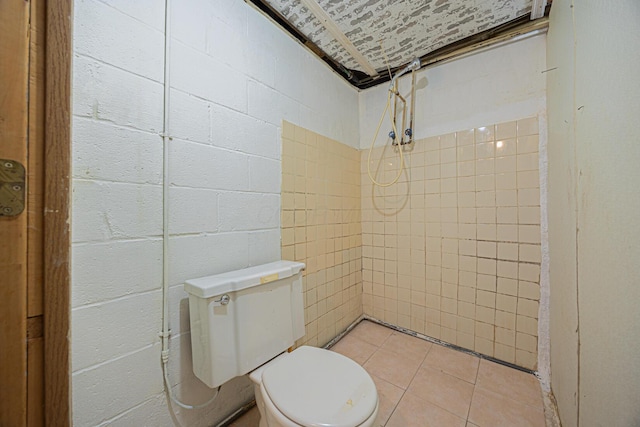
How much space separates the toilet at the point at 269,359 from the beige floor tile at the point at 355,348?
28.4 inches

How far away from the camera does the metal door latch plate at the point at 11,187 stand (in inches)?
21.1

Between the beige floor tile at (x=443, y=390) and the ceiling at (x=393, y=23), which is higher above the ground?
the ceiling at (x=393, y=23)

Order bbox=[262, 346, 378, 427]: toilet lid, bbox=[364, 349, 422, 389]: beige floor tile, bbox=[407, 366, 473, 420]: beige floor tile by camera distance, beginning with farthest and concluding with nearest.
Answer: bbox=[364, 349, 422, 389]: beige floor tile
bbox=[407, 366, 473, 420]: beige floor tile
bbox=[262, 346, 378, 427]: toilet lid

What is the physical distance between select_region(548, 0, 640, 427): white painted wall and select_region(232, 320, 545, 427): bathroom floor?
0.21 m

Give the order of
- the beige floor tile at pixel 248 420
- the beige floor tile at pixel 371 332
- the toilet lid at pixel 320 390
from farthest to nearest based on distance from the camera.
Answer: the beige floor tile at pixel 371 332 < the beige floor tile at pixel 248 420 < the toilet lid at pixel 320 390

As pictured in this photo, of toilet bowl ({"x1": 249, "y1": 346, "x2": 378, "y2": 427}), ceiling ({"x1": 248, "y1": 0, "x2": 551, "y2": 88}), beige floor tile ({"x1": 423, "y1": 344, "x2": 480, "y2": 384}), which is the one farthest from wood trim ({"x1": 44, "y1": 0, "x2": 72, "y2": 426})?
beige floor tile ({"x1": 423, "y1": 344, "x2": 480, "y2": 384})

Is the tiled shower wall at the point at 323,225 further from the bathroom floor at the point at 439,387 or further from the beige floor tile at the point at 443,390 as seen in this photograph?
the beige floor tile at the point at 443,390

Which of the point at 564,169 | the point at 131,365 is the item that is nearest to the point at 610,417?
the point at 564,169

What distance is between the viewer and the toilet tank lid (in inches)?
33.6

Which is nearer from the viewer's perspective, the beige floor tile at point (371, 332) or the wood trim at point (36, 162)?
the wood trim at point (36, 162)

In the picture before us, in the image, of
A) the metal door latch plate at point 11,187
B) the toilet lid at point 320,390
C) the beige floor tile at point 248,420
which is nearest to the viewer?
the metal door latch plate at point 11,187

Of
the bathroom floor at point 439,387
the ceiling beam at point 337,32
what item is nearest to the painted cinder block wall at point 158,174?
the ceiling beam at point 337,32

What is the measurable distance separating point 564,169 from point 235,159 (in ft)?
5.15

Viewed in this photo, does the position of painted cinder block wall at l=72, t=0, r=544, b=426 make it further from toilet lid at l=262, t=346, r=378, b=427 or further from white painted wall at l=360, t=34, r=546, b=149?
toilet lid at l=262, t=346, r=378, b=427
